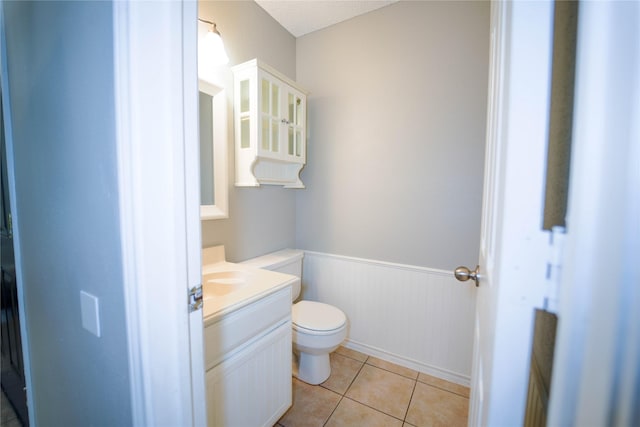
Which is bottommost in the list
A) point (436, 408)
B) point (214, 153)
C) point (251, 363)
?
point (436, 408)

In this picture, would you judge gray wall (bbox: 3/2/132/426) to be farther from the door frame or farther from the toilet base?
the toilet base

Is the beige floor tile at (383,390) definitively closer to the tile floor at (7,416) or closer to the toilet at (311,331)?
the toilet at (311,331)

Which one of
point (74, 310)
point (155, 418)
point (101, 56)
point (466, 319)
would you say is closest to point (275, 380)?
point (155, 418)

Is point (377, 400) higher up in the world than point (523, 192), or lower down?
lower down

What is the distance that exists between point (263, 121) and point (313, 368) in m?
1.61

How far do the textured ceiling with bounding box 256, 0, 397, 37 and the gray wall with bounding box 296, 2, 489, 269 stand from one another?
6 centimetres

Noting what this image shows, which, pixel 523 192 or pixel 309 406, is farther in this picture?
pixel 309 406

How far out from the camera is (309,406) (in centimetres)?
155

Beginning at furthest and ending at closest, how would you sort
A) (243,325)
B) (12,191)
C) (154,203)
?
(243,325) → (12,191) → (154,203)

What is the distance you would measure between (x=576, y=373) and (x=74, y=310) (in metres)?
1.06

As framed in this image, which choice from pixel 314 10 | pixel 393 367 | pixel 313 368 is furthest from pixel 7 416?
pixel 314 10

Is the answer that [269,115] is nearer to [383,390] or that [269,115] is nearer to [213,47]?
[213,47]

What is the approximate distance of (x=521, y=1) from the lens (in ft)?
1.20

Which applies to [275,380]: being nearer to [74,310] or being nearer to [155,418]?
[155,418]
